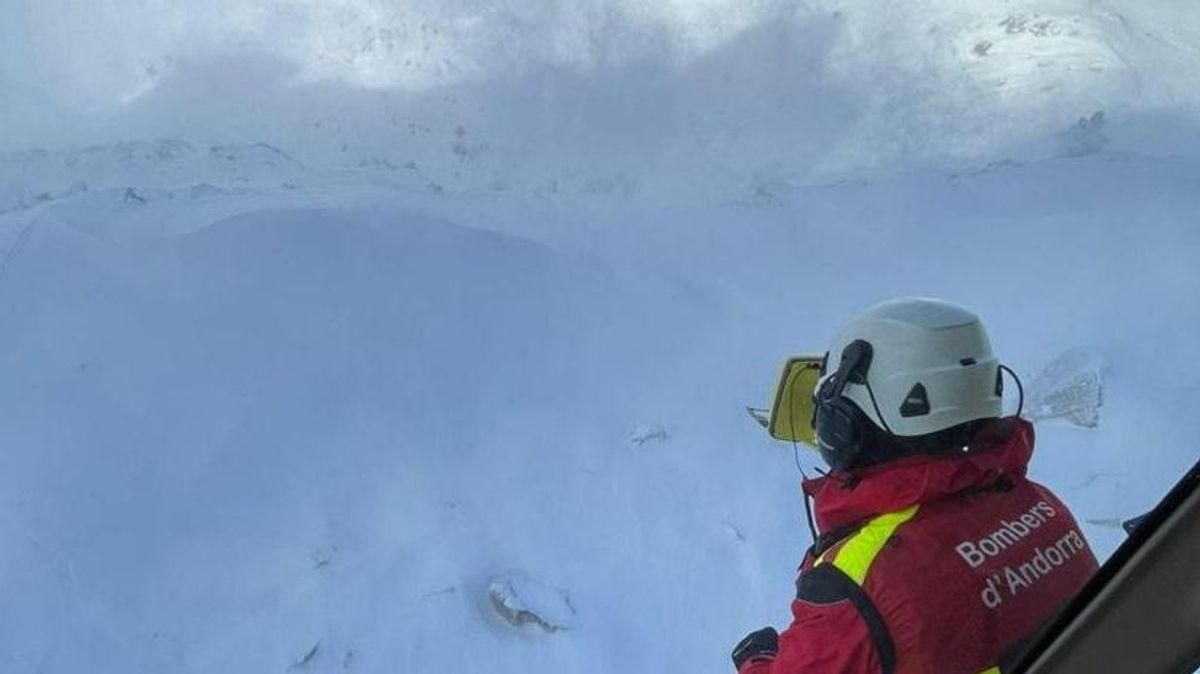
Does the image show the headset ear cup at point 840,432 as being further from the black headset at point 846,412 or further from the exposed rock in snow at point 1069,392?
the exposed rock in snow at point 1069,392

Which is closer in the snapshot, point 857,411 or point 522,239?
point 857,411

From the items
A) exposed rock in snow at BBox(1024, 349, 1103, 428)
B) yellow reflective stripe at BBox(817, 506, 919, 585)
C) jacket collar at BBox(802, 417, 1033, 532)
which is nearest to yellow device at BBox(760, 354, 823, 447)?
jacket collar at BBox(802, 417, 1033, 532)

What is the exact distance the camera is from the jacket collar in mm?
1311

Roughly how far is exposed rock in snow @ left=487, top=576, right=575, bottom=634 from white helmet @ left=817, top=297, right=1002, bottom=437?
3487mm

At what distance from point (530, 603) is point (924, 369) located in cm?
368

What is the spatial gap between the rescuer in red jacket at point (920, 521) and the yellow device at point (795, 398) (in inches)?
8.0

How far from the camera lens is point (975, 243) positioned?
6.29 meters

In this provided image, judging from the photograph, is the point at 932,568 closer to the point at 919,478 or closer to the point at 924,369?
the point at 919,478

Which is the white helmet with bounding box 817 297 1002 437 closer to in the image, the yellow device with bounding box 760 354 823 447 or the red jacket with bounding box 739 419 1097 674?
the red jacket with bounding box 739 419 1097 674

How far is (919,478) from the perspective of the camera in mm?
1312

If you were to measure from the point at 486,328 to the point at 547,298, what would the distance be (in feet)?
1.43

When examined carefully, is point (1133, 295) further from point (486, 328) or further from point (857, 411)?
point (857, 411)

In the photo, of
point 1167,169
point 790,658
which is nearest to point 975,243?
point 1167,169

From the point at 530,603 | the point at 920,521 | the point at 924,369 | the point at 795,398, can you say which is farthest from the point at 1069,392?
the point at 920,521
